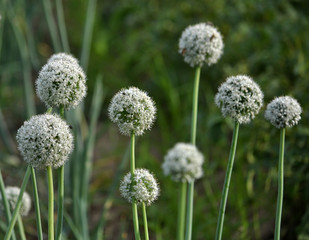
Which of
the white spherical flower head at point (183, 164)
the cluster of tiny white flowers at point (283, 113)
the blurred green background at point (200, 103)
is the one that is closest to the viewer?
the white spherical flower head at point (183, 164)

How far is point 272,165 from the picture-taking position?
1.94 m

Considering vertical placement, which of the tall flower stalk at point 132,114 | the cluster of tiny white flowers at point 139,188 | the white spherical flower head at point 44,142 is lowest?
the cluster of tiny white flowers at point 139,188

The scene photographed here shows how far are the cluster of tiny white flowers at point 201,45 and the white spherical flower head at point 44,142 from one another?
22.4 inches

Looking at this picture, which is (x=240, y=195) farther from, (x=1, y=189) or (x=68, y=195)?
(x=1, y=189)

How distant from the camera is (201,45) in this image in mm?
1461

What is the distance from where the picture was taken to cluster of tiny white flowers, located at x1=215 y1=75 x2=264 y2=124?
3.95ft

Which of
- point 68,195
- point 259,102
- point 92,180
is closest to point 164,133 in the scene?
point 92,180

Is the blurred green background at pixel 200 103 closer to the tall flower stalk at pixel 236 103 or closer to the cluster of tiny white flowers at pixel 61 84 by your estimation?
the tall flower stalk at pixel 236 103

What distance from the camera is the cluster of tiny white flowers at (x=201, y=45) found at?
1.46 m

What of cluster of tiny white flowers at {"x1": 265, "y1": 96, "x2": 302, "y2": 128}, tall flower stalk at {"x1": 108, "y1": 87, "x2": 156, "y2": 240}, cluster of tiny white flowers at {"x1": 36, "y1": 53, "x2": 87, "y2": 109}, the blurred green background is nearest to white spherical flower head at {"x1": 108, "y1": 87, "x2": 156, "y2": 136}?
tall flower stalk at {"x1": 108, "y1": 87, "x2": 156, "y2": 240}

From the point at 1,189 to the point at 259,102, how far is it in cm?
77

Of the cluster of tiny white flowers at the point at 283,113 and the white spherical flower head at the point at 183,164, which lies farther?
the cluster of tiny white flowers at the point at 283,113

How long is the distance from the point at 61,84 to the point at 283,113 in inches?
24.4

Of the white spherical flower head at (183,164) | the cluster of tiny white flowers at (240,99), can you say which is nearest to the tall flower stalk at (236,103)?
the cluster of tiny white flowers at (240,99)
